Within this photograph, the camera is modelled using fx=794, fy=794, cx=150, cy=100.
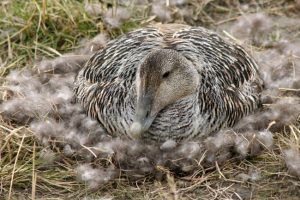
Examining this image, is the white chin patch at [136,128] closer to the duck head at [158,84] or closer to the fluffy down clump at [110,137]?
the duck head at [158,84]

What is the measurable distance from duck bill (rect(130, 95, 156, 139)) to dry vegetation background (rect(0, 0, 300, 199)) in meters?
0.17

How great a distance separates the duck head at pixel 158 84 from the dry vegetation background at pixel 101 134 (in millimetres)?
204

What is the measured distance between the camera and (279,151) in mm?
4535

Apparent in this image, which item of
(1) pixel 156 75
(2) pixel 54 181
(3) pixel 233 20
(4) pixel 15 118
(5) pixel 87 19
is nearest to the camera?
(1) pixel 156 75

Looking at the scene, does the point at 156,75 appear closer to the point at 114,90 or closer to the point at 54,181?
the point at 114,90

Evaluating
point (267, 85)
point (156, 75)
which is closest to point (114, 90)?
point (156, 75)

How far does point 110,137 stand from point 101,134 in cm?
5

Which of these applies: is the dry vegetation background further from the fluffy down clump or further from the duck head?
the duck head

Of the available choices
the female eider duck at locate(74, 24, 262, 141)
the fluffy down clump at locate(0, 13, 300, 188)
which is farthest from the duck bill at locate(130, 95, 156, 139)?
the fluffy down clump at locate(0, 13, 300, 188)

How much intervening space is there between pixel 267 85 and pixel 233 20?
3.72 ft

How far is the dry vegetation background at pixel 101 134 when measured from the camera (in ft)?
14.0

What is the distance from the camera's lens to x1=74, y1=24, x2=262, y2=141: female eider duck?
4.16 metres

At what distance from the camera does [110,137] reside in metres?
4.45

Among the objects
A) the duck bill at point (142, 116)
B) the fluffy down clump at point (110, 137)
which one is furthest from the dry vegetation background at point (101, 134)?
the duck bill at point (142, 116)
